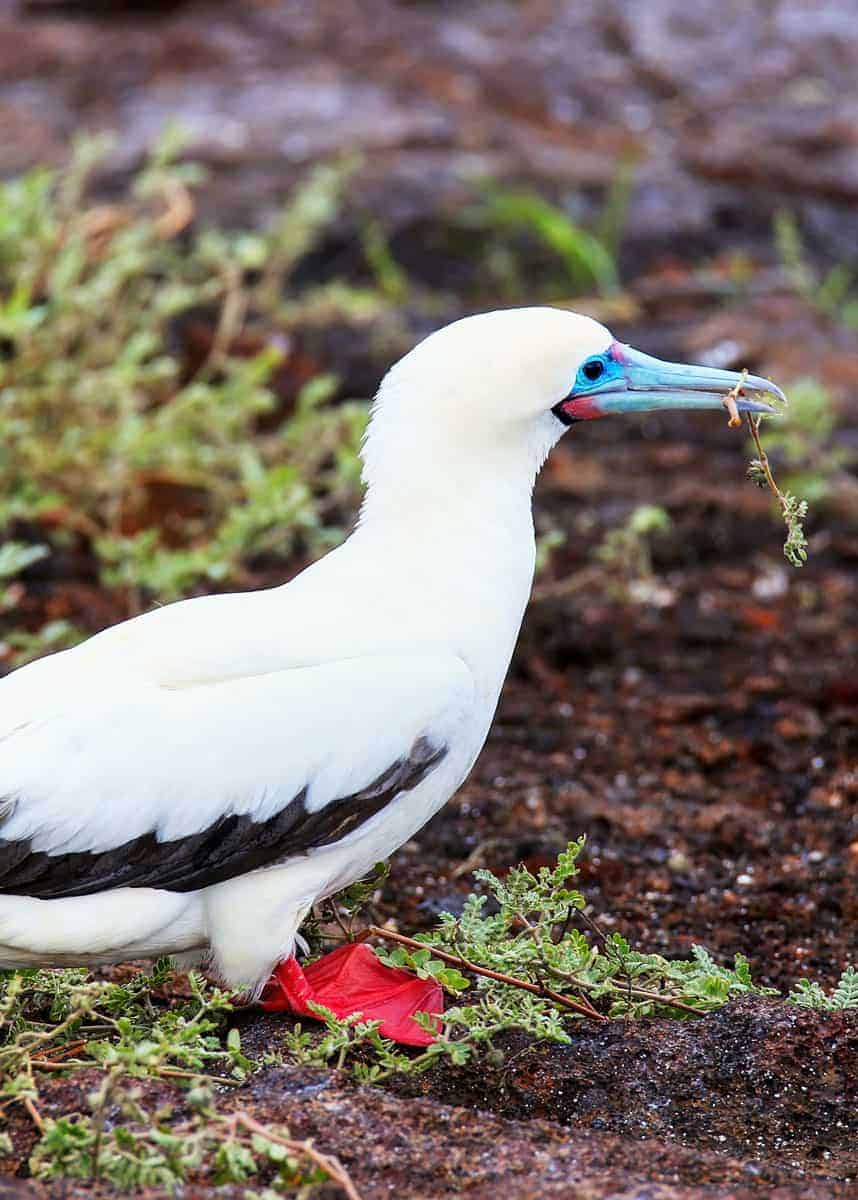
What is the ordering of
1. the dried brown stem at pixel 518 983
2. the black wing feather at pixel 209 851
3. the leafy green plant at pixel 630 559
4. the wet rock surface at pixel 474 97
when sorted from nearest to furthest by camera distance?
the black wing feather at pixel 209 851, the dried brown stem at pixel 518 983, the leafy green plant at pixel 630 559, the wet rock surface at pixel 474 97

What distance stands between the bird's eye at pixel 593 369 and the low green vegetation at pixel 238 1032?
3.74ft

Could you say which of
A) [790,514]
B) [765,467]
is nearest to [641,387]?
[765,467]

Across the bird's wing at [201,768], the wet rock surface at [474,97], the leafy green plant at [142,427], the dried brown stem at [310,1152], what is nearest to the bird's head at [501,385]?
the bird's wing at [201,768]

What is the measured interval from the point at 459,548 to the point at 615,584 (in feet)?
10.3

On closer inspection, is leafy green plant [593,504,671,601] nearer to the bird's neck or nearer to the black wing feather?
the bird's neck

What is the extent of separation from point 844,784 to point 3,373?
3.67 m

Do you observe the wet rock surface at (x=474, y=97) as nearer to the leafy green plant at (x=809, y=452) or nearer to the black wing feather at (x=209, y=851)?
the leafy green plant at (x=809, y=452)

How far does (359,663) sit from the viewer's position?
384cm

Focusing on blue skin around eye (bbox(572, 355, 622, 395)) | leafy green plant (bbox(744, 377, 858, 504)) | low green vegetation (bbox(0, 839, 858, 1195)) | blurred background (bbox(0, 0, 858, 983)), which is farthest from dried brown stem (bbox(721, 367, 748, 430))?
leafy green plant (bbox(744, 377, 858, 504))

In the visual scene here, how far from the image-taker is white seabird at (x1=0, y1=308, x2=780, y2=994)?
12.2 ft

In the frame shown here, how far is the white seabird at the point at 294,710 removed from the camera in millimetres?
3723

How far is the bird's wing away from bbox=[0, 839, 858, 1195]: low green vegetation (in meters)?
0.28

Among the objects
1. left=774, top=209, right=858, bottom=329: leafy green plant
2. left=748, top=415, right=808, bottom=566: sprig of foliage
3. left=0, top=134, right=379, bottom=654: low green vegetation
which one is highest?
left=748, top=415, right=808, bottom=566: sprig of foliage

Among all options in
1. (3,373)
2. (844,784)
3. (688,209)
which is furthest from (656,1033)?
(688,209)
